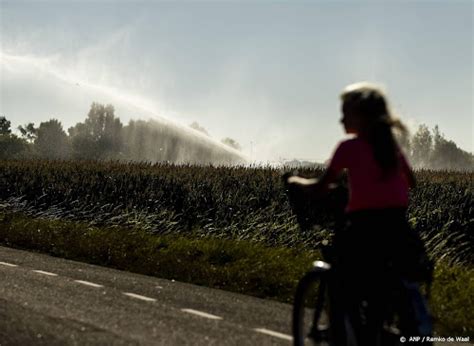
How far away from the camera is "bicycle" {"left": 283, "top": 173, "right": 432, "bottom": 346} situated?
16.2 feet

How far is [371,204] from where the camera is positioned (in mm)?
5051

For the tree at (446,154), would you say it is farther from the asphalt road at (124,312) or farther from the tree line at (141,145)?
the asphalt road at (124,312)

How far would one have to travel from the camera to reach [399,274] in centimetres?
502

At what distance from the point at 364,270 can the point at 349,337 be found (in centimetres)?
44

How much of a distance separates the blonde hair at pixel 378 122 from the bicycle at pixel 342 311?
59 centimetres

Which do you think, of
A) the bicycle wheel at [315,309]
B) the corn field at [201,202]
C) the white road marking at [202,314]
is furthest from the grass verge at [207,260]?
the bicycle wheel at [315,309]

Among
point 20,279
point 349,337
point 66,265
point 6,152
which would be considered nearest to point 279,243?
point 66,265

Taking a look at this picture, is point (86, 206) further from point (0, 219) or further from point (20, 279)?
point (20, 279)

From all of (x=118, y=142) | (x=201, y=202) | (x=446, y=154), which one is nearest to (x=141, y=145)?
(x=118, y=142)

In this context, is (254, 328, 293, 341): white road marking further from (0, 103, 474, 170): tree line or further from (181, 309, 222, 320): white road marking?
(0, 103, 474, 170): tree line

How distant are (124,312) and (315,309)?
3431 mm

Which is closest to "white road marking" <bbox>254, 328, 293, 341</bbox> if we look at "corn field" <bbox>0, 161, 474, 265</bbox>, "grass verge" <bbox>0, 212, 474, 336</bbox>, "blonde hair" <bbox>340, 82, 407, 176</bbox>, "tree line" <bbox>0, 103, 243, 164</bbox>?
"grass verge" <bbox>0, 212, 474, 336</bbox>

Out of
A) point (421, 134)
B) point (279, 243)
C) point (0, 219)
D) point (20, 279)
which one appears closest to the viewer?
point (20, 279)

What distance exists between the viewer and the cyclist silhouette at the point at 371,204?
16.3 feet
